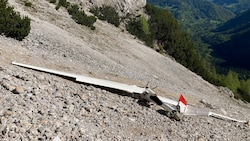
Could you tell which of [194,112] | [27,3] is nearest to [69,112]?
[194,112]

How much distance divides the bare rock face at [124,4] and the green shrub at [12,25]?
50.0m

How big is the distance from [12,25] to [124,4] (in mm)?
69260

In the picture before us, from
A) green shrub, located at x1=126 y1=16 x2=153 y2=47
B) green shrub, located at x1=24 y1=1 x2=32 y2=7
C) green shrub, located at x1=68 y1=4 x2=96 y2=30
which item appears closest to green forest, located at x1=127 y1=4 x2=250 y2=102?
green shrub, located at x1=126 y1=16 x2=153 y2=47

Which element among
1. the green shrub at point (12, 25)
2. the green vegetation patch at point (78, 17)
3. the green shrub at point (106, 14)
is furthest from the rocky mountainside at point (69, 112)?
the green shrub at point (106, 14)

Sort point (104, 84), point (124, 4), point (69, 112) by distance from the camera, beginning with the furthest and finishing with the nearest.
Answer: point (124, 4)
point (104, 84)
point (69, 112)

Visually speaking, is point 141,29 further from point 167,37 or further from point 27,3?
point 27,3

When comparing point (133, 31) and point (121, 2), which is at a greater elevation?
point (121, 2)

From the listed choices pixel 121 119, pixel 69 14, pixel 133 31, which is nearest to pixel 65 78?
pixel 121 119

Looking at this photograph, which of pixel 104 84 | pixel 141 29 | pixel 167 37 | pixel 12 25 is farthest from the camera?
pixel 167 37

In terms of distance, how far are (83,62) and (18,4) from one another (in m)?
20.8

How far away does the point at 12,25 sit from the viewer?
1057 inches

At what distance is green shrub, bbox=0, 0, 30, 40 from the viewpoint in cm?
2622

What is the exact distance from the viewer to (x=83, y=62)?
100 feet

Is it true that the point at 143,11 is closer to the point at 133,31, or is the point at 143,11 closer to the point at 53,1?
the point at 133,31
